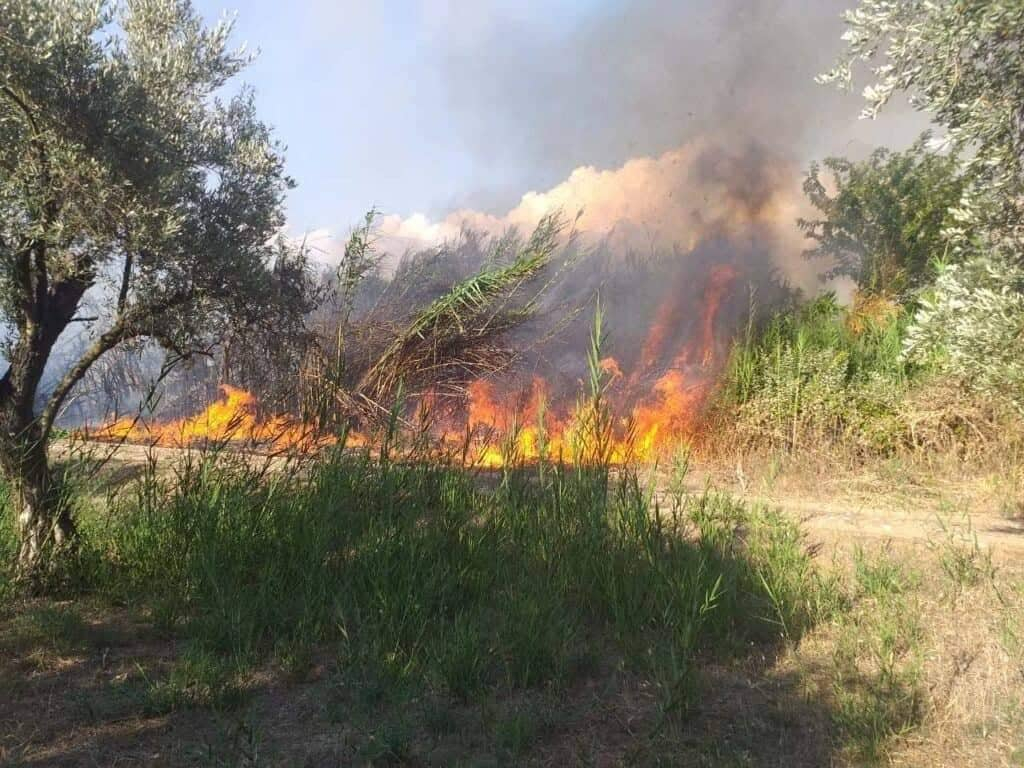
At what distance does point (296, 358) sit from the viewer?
7.28 meters

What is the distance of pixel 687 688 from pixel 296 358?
5062mm

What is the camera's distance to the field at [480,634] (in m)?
3.34

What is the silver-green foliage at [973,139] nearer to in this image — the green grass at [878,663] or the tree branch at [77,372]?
the green grass at [878,663]

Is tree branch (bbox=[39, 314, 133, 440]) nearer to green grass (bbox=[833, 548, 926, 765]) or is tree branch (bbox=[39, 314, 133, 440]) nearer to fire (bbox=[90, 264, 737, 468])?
fire (bbox=[90, 264, 737, 468])

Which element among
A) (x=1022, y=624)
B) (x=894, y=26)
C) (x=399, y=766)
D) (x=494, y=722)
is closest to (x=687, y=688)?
(x=494, y=722)

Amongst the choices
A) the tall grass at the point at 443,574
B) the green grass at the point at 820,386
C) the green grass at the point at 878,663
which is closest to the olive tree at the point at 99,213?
the tall grass at the point at 443,574

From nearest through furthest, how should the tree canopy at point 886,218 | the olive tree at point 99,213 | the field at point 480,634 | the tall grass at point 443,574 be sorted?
the field at point 480,634 < the tall grass at point 443,574 < the olive tree at point 99,213 < the tree canopy at point 886,218

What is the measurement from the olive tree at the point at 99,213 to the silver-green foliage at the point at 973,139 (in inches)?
193

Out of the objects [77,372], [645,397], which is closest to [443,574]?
[77,372]

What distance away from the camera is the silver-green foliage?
194 inches

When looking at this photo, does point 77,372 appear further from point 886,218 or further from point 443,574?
point 886,218

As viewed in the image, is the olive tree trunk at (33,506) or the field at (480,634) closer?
the field at (480,634)

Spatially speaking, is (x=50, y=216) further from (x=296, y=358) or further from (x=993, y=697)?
(x=993, y=697)

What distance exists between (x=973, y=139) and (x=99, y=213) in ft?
19.8
